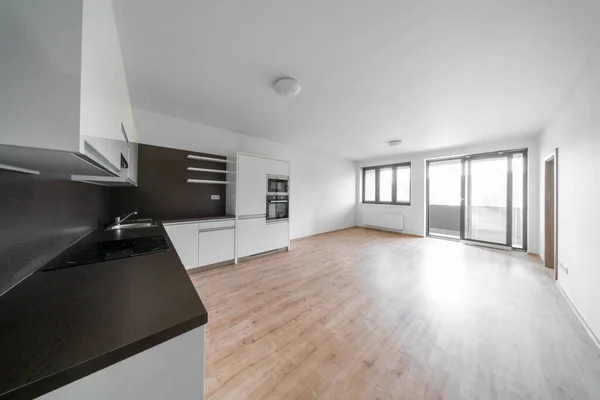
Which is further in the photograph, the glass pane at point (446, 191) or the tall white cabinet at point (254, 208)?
the glass pane at point (446, 191)

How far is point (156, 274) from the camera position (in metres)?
1.04

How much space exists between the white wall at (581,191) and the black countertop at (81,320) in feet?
10.9

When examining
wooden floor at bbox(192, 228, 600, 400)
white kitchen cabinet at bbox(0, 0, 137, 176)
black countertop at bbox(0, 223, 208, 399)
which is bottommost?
wooden floor at bbox(192, 228, 600, 400)

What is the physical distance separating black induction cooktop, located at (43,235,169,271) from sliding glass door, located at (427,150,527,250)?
21.2 feet

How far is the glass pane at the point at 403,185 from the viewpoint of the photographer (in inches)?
250

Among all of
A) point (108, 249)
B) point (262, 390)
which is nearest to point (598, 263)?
point (262, 390)

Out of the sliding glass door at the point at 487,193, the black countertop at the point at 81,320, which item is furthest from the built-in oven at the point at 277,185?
the sliding glass door at the point at 487,193

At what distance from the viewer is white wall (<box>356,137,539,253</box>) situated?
426 centimetres

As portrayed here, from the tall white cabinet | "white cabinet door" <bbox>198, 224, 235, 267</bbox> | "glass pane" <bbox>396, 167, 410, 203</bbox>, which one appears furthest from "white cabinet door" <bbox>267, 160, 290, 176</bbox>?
"glass pane" <bbox>396, 167, 410, 203</bbox>

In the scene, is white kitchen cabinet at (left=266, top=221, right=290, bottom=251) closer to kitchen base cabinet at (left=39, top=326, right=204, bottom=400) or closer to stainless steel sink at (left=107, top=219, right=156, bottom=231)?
stainless steel sink at (left=107, top=219, right=156, bottom=231)

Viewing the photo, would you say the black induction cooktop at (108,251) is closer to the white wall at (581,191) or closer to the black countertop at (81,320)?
the black countertop at (81,320)

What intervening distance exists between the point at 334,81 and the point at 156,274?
2515mm

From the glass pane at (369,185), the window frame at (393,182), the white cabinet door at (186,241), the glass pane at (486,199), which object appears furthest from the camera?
the glass pane at (369,185)

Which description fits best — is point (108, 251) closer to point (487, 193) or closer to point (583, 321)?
point (583, 321)
